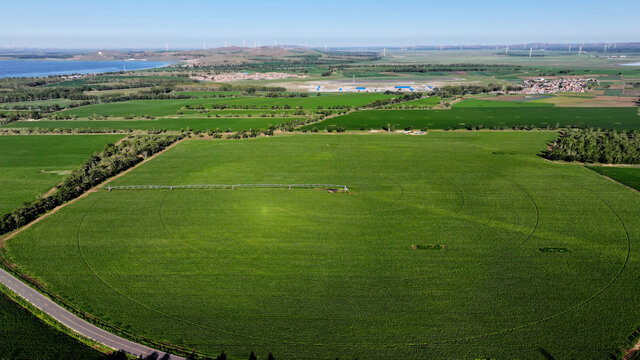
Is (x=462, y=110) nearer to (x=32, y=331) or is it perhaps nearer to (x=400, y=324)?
(x=400, y=324)

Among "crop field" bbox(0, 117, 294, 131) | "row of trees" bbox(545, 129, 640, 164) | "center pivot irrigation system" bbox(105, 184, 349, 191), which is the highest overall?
"crop field" bbox(0, 117, 294, 131)

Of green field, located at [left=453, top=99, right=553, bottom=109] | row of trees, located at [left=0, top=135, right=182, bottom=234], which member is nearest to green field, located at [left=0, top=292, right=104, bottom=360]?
row of trees, located at [left=0, top=135, right=182, bottom=234]

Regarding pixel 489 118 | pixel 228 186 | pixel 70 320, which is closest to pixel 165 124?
pixel 228 186

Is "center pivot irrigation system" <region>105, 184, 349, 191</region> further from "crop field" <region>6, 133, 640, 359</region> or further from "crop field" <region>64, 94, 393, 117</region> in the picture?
"crop field" <region>64, 94, 393, 117</region>

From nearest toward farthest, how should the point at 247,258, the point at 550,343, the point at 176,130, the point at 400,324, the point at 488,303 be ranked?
the point at 550,343 → the point at 400,324 → the point at 488,303 → the point at 247,258 → the point at 176,130

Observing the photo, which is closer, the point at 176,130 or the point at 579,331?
the point at 579,331

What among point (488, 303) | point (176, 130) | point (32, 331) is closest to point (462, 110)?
point (176, 130)

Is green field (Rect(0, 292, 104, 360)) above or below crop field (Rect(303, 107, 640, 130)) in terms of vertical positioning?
below
